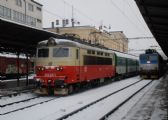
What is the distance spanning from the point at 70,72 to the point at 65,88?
0.88 metres

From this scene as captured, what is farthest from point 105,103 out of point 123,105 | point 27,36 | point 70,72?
point 27,36

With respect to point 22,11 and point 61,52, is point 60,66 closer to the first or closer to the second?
point 61,52

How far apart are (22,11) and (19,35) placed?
47.4 metres

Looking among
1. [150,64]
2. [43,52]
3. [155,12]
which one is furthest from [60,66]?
[150,64]

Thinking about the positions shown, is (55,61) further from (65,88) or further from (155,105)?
(155,105)

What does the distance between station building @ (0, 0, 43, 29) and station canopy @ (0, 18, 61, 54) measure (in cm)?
3496

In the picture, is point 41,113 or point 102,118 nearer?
point 102,118

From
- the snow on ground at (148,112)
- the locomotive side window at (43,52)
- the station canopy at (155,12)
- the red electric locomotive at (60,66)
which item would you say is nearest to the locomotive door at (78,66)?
the red electric locomotive at (60,66)

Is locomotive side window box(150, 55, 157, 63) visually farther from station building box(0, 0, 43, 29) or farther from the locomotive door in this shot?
station building box(0, 0, 43, 29)

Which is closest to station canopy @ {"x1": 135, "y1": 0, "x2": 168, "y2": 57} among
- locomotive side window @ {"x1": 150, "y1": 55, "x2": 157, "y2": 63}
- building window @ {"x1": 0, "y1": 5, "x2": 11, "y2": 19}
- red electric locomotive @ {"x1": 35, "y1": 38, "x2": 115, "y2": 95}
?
red electric locomotive @ {"x1": 35, "y1": 38, "x2": 115, "y2": 95}

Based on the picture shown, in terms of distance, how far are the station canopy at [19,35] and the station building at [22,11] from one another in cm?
3496

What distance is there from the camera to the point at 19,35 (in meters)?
18.8

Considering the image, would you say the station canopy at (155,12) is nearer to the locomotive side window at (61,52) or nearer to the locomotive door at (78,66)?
the locomotive door at (78,66)

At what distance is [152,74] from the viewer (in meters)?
35.4
